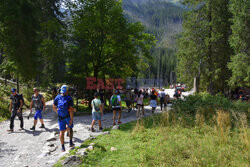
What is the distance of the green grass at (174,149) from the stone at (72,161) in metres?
0.19

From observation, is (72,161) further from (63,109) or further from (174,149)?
(174,149)

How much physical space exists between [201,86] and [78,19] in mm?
18382

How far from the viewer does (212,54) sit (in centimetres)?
2202

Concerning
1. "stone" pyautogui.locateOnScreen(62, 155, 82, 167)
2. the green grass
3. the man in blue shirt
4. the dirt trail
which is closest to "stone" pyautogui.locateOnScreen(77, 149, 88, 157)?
the green grass

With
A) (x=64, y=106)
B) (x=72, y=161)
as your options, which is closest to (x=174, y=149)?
(x=72, y=161)

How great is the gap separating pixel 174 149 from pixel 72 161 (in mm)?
2785

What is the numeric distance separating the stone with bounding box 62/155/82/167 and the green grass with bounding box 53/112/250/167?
0.64 feet

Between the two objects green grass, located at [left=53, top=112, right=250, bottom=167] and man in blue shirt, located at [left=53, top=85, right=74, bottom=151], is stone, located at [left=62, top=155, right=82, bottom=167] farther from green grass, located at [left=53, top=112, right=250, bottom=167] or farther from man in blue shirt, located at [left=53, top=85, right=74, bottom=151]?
man in blue shirt, located at [left=53, top=85, right=74, bottom=151]

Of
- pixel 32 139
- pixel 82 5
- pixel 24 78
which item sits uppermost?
pixel 82 5

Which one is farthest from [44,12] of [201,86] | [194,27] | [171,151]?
[201,86]

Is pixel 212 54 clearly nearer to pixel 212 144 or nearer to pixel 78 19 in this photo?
pixel 78 19

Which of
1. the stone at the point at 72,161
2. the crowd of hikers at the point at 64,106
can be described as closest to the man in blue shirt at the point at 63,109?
the crowd of hikers at the point at 64,106

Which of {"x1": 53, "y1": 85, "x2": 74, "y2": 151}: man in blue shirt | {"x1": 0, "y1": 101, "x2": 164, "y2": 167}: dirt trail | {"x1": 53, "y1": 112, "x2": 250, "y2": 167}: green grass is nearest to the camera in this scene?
{"x1": 53, "y1": 112, "x2": 250, "y2": 167}: green grass

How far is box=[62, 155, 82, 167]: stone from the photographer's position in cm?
483
